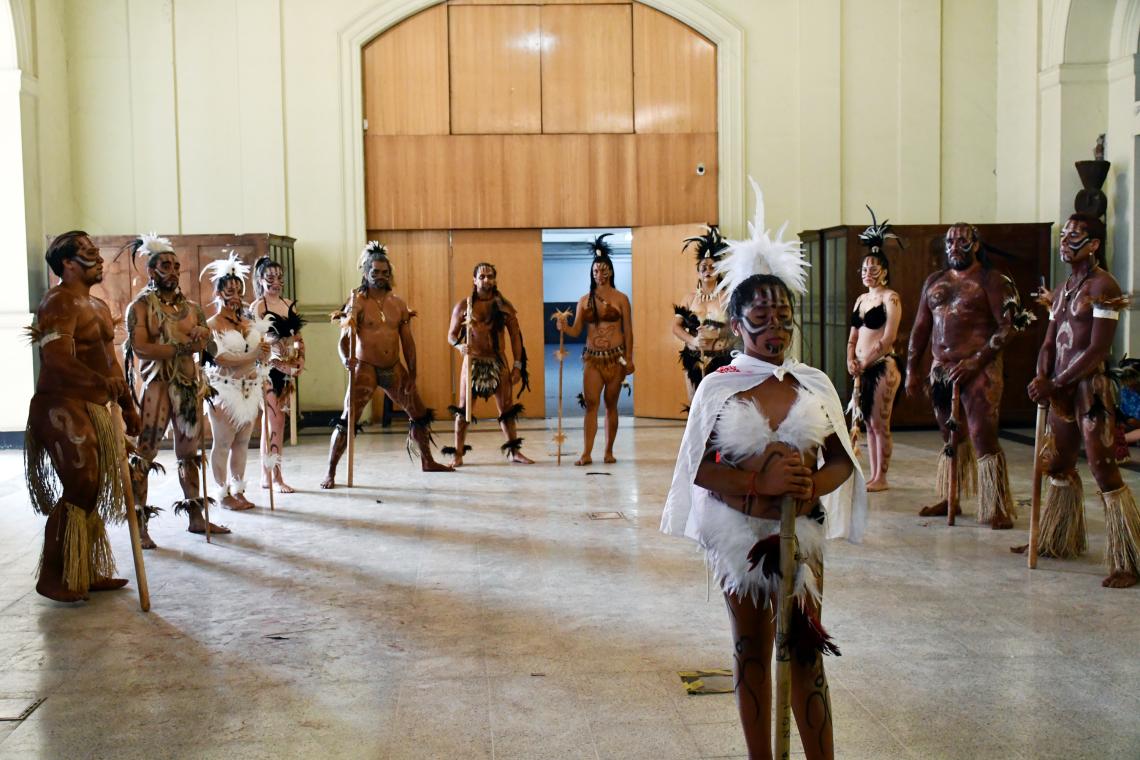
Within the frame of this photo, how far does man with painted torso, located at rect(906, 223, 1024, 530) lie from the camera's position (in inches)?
253

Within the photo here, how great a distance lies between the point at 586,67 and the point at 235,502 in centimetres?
661

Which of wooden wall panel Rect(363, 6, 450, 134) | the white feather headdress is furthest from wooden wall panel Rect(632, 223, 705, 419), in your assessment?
the white feather headdress

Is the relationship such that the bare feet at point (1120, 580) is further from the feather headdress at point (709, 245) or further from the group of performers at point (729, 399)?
the feather headdress at point (709, 245)

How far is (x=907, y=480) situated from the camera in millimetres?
8273

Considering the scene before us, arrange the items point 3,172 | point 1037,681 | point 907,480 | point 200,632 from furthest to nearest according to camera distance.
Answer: point 3,172
point 907,480
point 200,632
point 1037,681

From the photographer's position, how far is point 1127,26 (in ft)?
33.9

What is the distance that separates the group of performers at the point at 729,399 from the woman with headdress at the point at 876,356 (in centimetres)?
2

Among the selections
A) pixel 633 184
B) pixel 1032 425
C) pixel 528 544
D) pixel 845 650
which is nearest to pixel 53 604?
pixel 528 544

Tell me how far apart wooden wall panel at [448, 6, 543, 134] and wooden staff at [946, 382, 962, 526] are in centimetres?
667

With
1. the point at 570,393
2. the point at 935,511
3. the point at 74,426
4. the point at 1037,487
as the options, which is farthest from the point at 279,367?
the point at 570,393

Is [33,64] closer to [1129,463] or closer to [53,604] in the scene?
[53,604]

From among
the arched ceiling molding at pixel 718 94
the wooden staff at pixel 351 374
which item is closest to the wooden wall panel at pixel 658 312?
the arched ceiling molding at pixel 718 94

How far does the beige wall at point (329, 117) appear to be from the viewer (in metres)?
11.6

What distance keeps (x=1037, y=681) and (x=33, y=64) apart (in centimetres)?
1024
